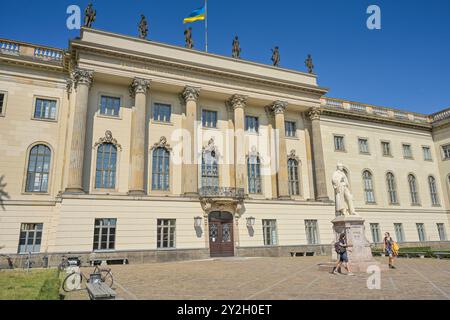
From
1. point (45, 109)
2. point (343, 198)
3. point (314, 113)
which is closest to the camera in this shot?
point (343, 198)

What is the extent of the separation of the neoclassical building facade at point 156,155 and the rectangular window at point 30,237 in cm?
9

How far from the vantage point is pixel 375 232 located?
3675 centimetres

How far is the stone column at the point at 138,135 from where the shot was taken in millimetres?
25641

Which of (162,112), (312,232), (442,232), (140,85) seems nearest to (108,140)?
(140,85)

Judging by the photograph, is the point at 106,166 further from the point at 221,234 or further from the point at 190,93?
the point at 221,234

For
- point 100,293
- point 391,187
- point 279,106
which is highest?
point 279,106

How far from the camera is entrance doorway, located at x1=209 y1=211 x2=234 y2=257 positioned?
88.8ft

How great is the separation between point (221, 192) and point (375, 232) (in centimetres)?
2057

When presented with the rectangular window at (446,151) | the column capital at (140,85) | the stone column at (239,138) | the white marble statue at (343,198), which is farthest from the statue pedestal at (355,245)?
the rectangular window at (446,151)

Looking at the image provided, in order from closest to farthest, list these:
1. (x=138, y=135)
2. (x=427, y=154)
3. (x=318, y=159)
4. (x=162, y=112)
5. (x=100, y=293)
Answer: (x=100, y=293)
(x=138, y=135)
(x=162, y=112)
(x=318, y=159)
(x=427, y=154)

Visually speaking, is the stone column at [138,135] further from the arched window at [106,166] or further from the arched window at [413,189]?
the arched window at [413,189]

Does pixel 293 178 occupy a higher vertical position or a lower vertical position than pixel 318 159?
lower

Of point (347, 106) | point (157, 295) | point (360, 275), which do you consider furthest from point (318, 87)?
point (157, 295)

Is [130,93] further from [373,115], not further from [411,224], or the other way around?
[411,224]
